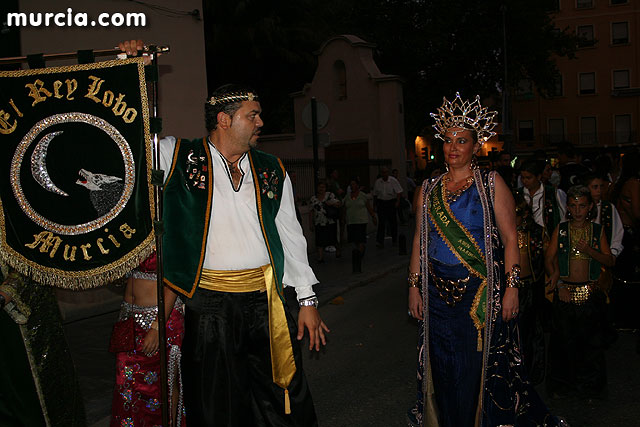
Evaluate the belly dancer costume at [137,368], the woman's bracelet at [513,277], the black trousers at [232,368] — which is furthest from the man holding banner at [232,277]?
the woman's bracelet at [513,277]

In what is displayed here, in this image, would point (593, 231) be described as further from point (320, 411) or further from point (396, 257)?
point (396, 257)

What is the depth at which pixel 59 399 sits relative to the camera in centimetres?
380

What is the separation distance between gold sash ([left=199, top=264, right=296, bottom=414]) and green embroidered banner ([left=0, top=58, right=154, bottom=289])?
0.41 m

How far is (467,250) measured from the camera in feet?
14.3

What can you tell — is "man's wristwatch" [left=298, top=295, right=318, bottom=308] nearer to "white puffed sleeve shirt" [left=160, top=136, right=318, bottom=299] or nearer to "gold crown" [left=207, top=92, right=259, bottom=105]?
"white puffed sleeve shirt" [left=160, top=136, right=318, bottom=299]

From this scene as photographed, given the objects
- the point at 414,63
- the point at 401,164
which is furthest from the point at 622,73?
the point at 401,164

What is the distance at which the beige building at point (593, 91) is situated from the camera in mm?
53812

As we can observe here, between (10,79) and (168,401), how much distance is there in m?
1.83

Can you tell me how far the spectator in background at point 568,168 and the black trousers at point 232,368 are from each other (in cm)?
661

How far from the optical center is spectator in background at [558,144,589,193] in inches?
380

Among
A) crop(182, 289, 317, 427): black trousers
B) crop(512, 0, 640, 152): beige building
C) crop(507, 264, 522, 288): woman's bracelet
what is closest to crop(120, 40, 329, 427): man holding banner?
crop(182, 289, 317, 427): black trousers

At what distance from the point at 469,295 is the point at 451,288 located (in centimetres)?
12

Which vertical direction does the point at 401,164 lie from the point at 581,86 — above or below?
below

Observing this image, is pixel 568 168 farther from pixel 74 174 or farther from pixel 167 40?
pixel 74 174
